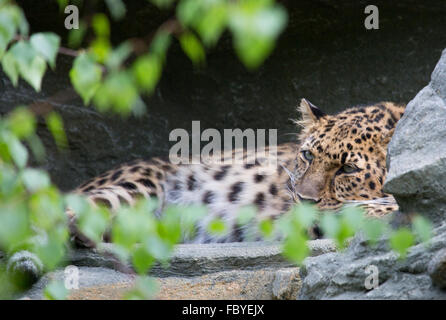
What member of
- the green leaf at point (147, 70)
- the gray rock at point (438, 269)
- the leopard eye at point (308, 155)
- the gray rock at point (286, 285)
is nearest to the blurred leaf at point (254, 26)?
the green leaf at point (147, 70)

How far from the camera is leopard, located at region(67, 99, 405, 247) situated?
236 inches

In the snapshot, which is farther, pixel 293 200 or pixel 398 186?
pixel 293 200

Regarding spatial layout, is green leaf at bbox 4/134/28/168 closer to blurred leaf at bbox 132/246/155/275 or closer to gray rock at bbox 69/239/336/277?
blurred leaf at bbox 132/246/155/275

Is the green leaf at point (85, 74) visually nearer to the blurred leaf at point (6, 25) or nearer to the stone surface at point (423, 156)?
the blurred leaf at point (6, 25)

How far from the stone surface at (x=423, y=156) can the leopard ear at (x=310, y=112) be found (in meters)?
2.16

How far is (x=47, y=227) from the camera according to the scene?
239 centimetres

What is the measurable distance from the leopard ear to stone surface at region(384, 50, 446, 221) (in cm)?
216

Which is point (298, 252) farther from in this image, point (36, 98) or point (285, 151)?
point (36, 98)

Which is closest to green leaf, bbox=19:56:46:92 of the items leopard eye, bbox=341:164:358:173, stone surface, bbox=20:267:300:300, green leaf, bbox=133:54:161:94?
green leaf, bbox=133:54:161:94

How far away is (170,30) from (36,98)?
5.49m

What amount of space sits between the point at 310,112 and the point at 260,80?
1.39m

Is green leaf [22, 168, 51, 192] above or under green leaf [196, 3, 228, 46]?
under

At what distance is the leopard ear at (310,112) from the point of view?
21.6 feet
